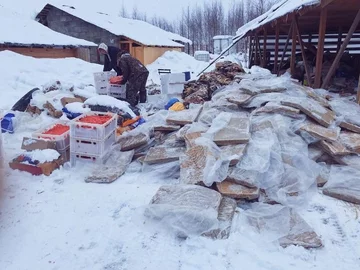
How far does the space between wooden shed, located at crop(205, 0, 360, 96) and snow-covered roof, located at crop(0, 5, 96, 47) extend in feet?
31.7

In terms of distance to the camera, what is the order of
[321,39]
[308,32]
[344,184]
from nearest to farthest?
[344,184] < [321,39] < [308,32]

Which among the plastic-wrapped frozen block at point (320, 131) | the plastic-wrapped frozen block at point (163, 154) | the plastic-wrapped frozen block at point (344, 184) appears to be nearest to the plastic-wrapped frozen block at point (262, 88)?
the plastic-wrapped frozen block at point (320, 131)

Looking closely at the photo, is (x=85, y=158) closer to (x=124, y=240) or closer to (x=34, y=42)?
(x=124, y=240)

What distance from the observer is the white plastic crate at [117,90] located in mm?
6957

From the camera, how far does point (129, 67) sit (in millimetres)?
6637

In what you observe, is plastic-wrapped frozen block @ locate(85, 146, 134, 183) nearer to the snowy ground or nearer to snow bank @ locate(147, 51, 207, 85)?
the snowy ground

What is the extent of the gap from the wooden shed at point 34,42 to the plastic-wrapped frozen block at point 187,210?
43.1 feet

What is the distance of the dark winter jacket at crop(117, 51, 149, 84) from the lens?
21.4ft

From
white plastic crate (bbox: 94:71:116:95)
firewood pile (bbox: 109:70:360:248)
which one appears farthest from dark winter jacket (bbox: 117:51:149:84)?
firewood pile (bbox: 109:70:360:248)

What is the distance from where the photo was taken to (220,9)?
44.0 meters

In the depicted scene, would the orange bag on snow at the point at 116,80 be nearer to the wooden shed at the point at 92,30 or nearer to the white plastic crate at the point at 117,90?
the white plastic crate at the point at 117,90

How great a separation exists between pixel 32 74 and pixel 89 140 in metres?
8.66

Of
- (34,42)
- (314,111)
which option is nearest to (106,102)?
(314,111)

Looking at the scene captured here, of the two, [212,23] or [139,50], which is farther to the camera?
[212,23]
